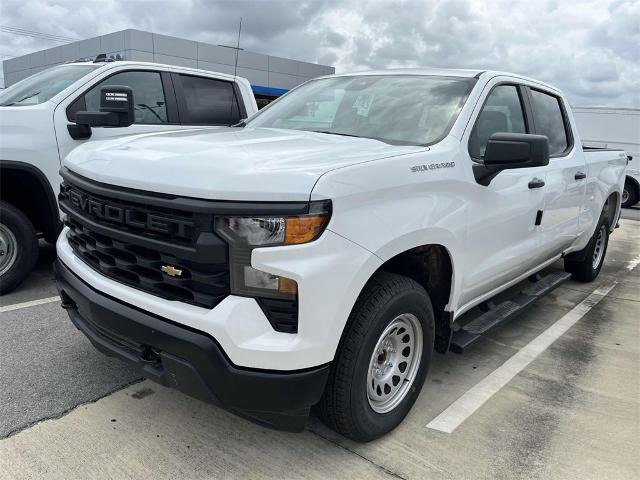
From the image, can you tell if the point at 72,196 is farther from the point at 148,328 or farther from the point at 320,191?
the point at 320,191

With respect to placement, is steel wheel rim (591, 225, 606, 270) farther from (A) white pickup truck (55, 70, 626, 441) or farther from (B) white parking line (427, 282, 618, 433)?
(A) white pickup truck (55, 70, 626, 441)

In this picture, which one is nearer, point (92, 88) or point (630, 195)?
point (92, 88)

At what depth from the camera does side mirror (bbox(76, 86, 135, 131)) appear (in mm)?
4137

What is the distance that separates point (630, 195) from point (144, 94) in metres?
14.0

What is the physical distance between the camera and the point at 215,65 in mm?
27766

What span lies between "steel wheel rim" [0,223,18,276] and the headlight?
3226mm

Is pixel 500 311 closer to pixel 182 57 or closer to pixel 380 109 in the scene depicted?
pixel 380 109

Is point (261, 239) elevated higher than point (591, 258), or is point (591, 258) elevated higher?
point (261, 239)

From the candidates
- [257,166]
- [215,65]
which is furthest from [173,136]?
[215,65]

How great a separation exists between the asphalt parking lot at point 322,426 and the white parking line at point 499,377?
0.01 m

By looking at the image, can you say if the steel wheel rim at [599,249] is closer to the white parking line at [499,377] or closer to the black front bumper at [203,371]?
the white parking line at [499,377]

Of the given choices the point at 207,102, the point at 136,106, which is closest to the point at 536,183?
the point at 207,102

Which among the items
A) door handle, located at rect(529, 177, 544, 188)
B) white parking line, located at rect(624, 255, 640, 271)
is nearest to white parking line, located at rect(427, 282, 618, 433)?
door handle, located at rect(529, 177, 544, 188)

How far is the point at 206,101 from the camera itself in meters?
5.77
